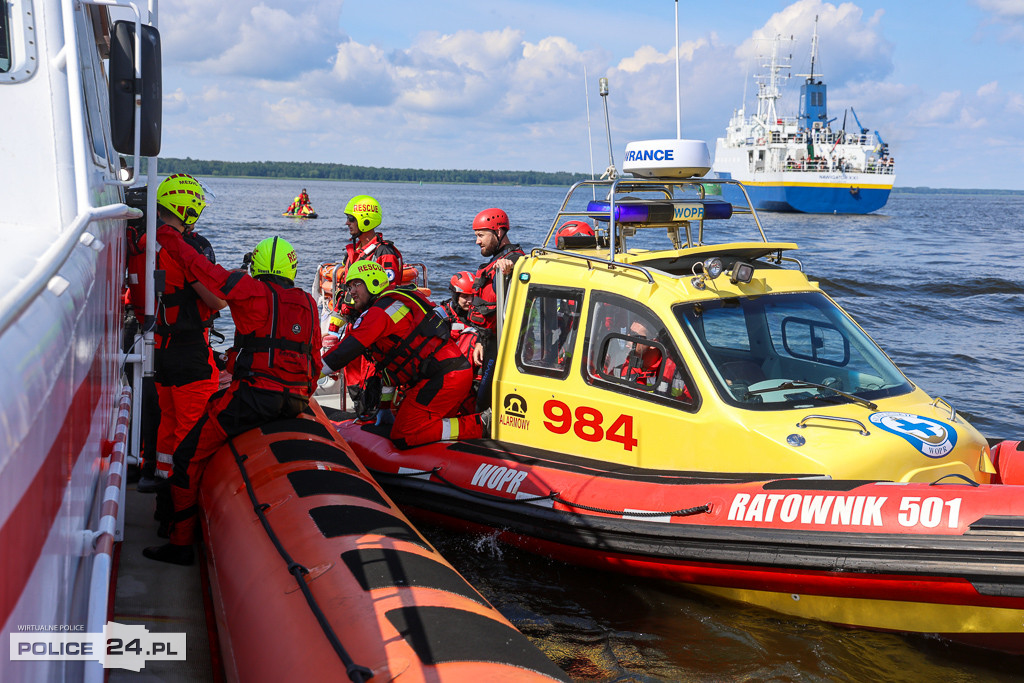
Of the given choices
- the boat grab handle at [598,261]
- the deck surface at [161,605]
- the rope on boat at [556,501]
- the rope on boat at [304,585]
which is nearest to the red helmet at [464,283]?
the boat grab handle at [598,261]

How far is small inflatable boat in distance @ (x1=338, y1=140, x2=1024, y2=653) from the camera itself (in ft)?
13.3

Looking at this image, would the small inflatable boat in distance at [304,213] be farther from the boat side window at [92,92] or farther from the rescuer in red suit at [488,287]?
the boat side window at [92,92]

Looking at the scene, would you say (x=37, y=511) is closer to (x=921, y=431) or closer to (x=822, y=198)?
(x=921, y=431)

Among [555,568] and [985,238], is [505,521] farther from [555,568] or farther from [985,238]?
[985,238]

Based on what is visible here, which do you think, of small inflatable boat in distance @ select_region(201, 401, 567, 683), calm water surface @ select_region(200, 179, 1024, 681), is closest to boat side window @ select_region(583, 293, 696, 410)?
calm water surface @ select_region(200, 179, 1024, 681)

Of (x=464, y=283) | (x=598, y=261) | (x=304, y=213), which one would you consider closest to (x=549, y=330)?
(x=598, y=261)

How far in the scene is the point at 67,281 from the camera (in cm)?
154

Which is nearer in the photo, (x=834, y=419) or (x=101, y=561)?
(x=101, y=561)

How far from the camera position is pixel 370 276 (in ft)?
18.7

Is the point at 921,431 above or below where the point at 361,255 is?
below

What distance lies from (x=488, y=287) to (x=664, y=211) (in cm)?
163

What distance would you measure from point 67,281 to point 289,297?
3293mm

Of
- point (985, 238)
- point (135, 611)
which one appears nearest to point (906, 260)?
point (985, 238)

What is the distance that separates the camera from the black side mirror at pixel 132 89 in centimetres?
307
